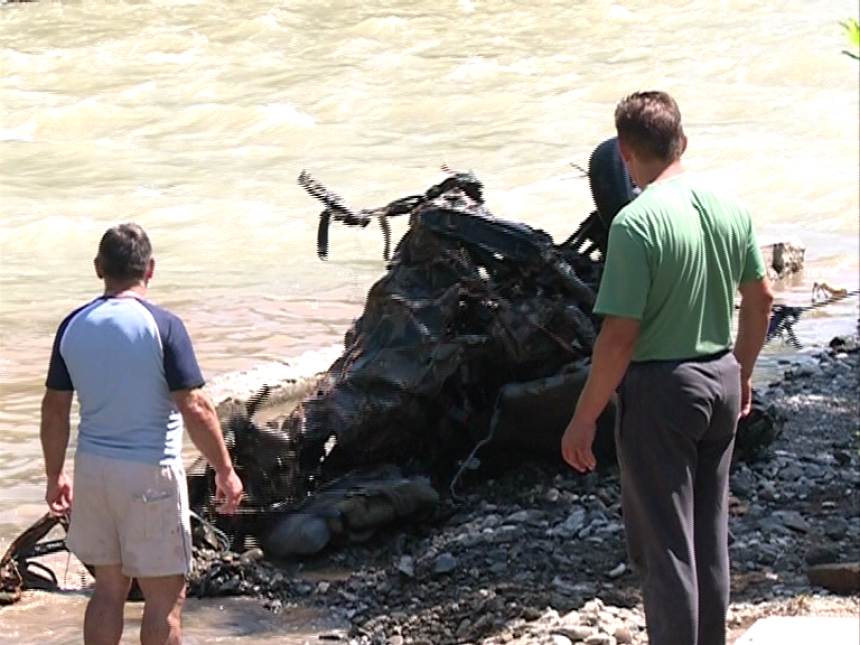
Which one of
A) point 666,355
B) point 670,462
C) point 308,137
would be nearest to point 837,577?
point 670,462

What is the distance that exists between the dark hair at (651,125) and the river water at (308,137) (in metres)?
3.24

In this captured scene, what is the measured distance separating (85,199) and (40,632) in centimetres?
1702

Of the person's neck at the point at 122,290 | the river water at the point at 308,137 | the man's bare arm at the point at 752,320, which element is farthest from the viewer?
the river water at the point at 308,137

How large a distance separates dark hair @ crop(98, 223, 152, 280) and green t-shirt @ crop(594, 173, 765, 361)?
1575 millimetres

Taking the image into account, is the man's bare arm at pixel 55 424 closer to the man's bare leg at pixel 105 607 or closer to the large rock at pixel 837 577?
the man's bare leg at pixel 105 607

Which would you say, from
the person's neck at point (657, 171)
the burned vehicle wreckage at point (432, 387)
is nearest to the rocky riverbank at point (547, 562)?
the burned vehicle wreckage at point (432, 387)

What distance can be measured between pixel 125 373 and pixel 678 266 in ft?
6.01

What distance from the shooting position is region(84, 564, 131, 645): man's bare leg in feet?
18.4

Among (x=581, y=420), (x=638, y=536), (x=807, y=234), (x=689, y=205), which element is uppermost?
(x=689, y=205)

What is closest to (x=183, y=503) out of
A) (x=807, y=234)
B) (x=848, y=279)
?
(x=848, y=279)

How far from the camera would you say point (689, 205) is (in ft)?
16.2

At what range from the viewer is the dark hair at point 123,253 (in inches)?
214

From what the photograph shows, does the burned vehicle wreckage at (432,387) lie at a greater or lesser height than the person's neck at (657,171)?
lesser

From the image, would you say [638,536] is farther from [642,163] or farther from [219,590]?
[219,590]
